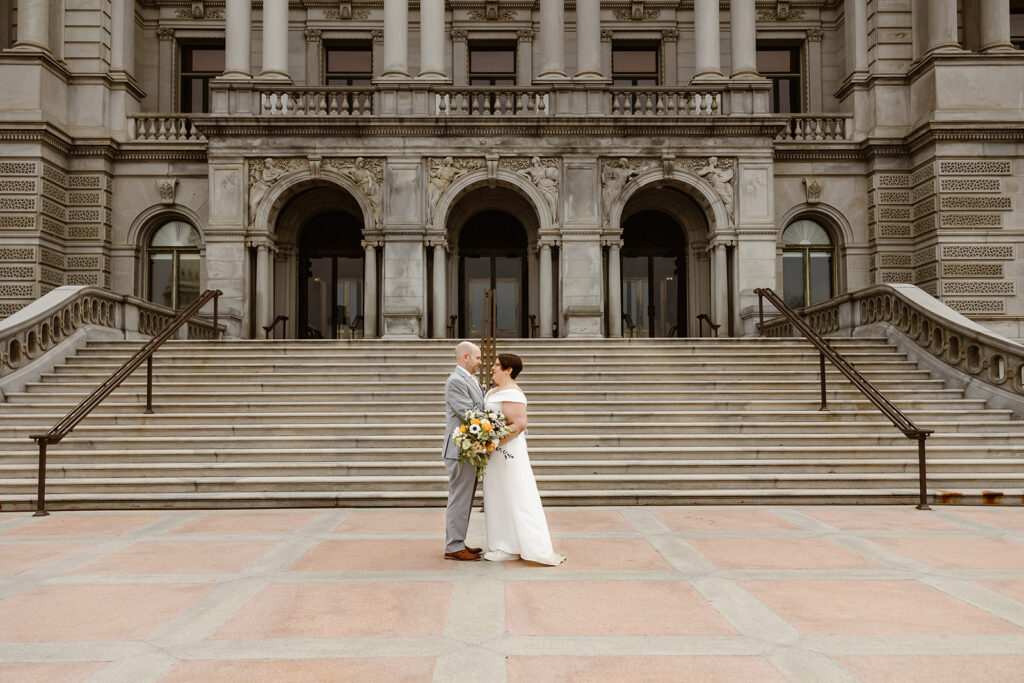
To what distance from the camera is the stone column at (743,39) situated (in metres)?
20.5

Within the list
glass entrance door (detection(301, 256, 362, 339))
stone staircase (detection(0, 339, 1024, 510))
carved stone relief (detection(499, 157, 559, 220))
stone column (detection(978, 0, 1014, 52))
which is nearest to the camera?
stone staircase (detection(0, 339, 1024, 510))

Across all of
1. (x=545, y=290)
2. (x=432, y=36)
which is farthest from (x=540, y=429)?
(x=432, y=36)

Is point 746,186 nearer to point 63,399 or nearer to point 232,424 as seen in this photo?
point 232,424

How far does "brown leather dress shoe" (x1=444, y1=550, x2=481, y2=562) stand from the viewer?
6.34m

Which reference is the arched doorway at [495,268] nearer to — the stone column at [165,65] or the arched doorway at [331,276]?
the arched doorway at [331,276]

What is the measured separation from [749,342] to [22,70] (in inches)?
756

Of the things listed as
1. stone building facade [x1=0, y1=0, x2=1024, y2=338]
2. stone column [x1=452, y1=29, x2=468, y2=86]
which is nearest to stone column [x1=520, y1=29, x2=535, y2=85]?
stone column [x1=452, y1=29, x2=468, y2=86]

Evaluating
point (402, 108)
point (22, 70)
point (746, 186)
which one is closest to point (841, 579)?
point (746, 186)

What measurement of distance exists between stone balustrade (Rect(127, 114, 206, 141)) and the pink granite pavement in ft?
53.0

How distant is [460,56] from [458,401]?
19.7 m

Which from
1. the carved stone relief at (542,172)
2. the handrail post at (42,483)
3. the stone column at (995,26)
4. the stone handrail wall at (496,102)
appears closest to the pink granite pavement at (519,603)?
the handrail post at (42,483)

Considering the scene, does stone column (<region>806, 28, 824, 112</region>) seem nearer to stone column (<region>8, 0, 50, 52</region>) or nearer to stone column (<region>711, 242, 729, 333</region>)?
stone column (<region>711, 242, 729, 333</region>)

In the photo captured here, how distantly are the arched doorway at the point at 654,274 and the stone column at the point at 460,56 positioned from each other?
269 inches

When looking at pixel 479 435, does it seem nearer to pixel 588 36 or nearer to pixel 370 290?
pixel 370 290
